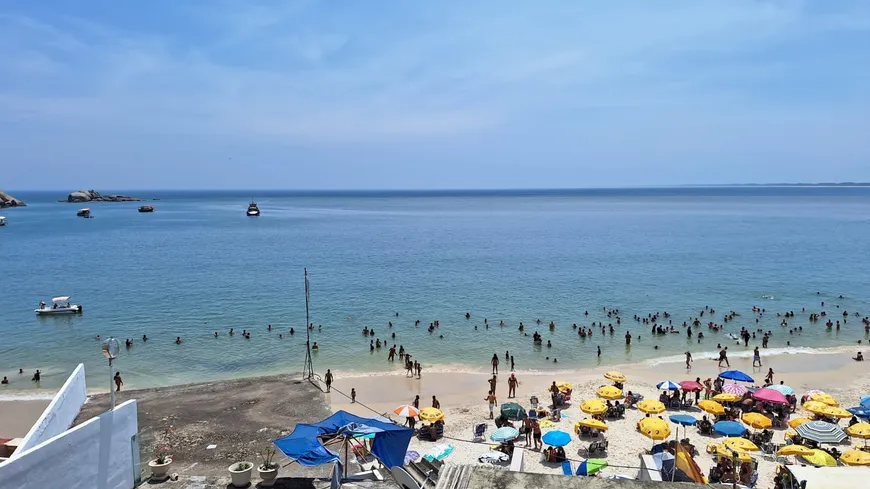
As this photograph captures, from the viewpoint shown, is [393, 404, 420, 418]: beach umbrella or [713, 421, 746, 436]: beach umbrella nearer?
[713, 421, 746, 436]: beach umbrella

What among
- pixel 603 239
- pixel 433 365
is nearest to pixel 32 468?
pixel 433 365

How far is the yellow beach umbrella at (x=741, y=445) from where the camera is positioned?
1770cm

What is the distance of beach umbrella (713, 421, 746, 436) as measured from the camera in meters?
19.5

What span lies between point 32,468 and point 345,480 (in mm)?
6226

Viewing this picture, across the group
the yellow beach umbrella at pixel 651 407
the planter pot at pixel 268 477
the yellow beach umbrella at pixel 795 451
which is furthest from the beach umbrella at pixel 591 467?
the planter pot at pixel 268 477

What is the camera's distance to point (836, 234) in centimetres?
9669

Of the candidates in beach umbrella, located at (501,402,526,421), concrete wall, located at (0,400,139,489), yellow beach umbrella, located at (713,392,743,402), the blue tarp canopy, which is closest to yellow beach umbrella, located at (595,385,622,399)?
beach umbrella, located at (501,402,526,421)

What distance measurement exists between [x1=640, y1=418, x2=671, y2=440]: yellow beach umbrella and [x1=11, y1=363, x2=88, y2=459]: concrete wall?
57.1 ft

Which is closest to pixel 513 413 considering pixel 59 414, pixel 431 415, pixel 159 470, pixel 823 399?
pixel 431 415

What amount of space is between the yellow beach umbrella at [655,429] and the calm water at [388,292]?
13.4 metres

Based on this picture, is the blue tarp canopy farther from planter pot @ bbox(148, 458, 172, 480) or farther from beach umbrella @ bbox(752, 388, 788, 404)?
beach umbrella @ bbox(752, 388, 788, 404)

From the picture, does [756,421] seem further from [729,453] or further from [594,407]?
[594,407]

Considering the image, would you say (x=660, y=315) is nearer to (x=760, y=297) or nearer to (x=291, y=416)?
(x=760, y=297)

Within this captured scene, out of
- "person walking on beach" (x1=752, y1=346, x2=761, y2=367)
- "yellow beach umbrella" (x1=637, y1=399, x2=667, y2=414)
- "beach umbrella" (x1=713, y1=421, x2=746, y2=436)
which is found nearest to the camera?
"beach umbrella" (x1=713, y1=421, x2=746, y2=436)
